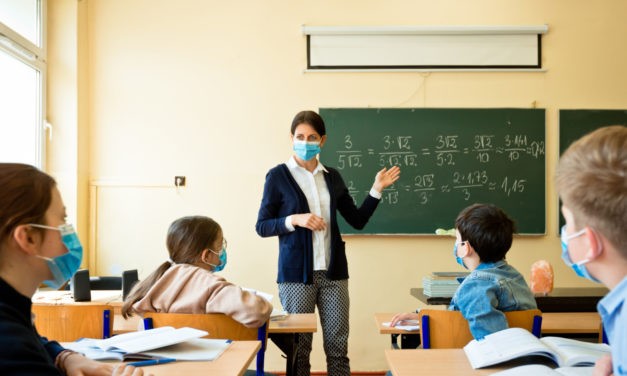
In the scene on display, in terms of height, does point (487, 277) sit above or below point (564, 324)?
above

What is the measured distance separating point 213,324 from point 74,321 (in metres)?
0.47

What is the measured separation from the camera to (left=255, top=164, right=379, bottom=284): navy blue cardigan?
9.43 feet

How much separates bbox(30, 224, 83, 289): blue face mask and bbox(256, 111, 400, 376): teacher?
148 cm

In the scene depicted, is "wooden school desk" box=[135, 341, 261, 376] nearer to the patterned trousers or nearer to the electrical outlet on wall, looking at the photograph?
the patterned trousers

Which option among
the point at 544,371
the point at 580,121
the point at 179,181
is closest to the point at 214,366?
the point at 544,371

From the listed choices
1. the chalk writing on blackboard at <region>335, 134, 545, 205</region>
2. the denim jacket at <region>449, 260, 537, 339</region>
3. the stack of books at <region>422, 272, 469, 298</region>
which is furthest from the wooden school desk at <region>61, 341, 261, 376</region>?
the chalk writing on blackboard at <region>335, 134, 545, 205</region>

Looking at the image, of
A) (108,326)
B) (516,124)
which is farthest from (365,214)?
(516,124)

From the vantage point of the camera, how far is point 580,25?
462 cm

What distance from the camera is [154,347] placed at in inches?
65.4

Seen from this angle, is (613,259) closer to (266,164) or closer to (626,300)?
(626,300)

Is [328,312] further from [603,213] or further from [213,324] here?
[603,213]

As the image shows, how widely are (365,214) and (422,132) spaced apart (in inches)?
62.5

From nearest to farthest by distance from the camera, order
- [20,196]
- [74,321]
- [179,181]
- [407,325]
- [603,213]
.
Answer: [603,213] → [20,196] → [74,321] → [407,325] → [179,181]

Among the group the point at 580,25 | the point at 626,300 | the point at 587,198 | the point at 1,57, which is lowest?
the point at 626,300
